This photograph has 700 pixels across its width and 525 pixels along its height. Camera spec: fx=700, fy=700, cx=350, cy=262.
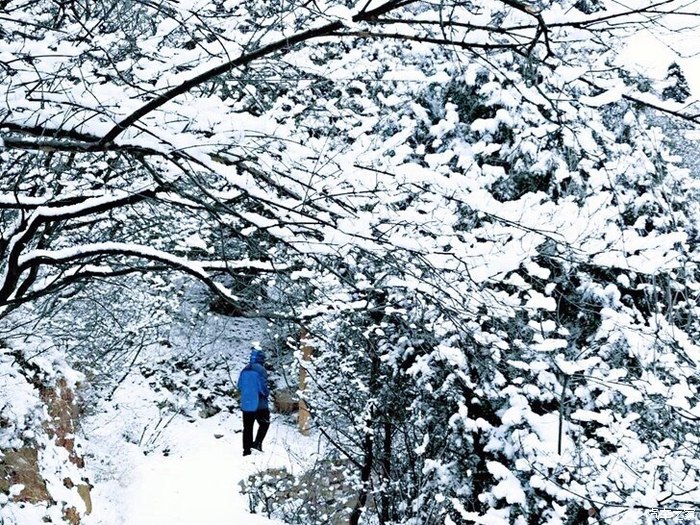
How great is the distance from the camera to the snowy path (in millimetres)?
8117

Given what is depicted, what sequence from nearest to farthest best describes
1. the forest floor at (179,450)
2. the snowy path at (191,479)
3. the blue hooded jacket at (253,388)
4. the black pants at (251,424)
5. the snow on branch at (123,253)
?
the snow on branch at (123,253)
the snowy path at (191,479)
the forest floor at (179,450)
the blue hooded jacket at (253,388)
the black pants at (251,424)

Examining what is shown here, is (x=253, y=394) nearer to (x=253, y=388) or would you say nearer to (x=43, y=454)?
(x=253, y=388)

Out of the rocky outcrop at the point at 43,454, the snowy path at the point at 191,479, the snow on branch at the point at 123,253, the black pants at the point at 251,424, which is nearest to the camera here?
the snow on branch at the point at 123,253

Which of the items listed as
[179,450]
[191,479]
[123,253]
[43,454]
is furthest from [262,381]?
[123,253]

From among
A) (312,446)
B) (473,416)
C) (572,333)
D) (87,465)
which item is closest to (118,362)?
(87,465)

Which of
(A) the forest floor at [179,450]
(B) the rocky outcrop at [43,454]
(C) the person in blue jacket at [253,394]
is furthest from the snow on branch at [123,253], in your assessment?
(C) the person in blue jacket at [253,394]

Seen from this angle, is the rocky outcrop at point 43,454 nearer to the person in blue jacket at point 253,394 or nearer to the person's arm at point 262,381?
the person in blue jacket at point 253,394

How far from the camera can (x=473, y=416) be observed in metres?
5.96

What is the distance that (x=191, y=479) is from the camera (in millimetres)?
10102

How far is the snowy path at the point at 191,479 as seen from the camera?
26.6ft

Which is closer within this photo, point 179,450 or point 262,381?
point 262,381

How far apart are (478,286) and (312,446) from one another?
31.3 ft

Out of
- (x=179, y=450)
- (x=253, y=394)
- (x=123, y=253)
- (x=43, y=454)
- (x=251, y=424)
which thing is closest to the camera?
(x=123, y=253)

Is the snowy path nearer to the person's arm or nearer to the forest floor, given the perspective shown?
the forest floor
